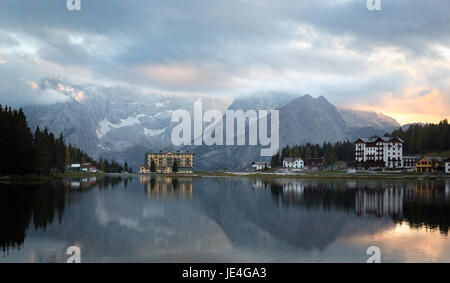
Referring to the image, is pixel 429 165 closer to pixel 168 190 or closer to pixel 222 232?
pixel 168 190

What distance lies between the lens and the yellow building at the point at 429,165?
16438 cm

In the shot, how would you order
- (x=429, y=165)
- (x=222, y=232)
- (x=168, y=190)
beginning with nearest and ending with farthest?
(x=222, y=232), (x=168, y=190), (x=429, y=165)

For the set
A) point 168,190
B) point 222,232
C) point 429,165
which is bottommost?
point 168,190

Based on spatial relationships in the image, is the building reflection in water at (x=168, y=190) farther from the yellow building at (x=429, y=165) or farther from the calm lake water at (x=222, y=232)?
the yellow building at (x=429, y=165)

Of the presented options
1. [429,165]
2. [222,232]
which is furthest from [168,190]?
[429,165]

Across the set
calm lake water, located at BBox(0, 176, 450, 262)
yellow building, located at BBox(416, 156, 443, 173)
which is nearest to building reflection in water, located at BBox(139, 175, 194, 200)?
calm lake water, located at BBox(0, 176, 450, 262)

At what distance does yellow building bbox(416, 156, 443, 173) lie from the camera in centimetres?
16438

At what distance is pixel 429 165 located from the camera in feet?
545

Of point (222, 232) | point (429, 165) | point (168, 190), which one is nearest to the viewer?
point (222, 232)

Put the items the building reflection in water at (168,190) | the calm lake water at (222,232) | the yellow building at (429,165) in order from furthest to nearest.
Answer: the yellow building at (429,165) < the building reflection in water at (168,190) < the calm lake water at (222,232)

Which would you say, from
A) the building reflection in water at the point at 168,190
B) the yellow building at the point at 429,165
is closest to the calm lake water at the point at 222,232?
the building reflection in water at the point at 168,190

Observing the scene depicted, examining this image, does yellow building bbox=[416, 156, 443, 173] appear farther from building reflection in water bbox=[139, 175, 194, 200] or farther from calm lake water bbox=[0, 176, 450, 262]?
calm lake water bbox=[0, 176, 450, 262]
